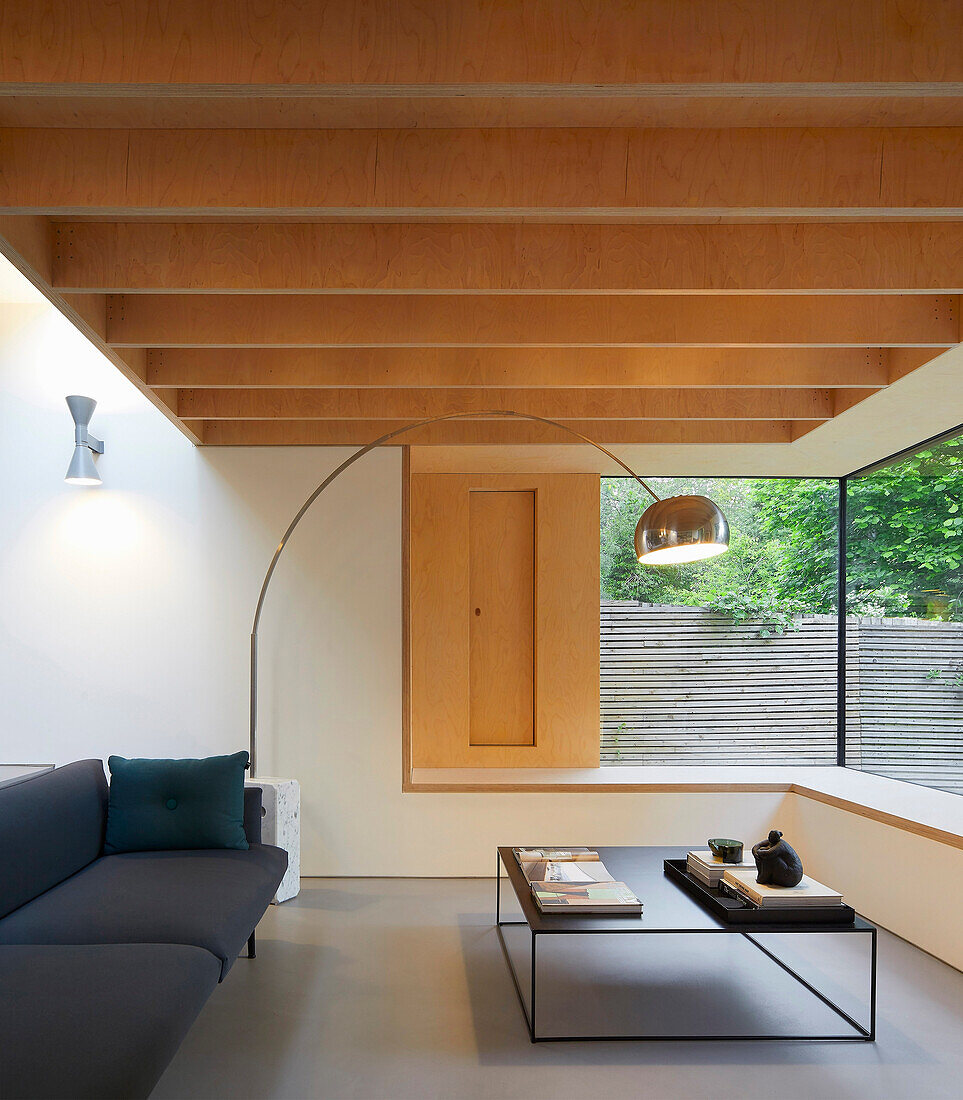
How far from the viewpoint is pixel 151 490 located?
16.1 feet

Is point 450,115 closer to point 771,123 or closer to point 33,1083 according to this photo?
point 771,123

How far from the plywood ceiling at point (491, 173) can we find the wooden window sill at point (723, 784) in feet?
6.71

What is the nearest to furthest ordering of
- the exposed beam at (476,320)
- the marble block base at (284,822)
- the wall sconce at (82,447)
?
the exposed beam at (476,320) < the marble block base at (284,822) < the wall sconce at (82,447)

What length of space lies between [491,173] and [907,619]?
3.80 metres

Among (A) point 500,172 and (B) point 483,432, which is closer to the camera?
(A) point 500,172

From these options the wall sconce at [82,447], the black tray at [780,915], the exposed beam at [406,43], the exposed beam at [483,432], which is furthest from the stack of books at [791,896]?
the wall sconce at [82,447]

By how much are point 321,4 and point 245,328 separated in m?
1.57

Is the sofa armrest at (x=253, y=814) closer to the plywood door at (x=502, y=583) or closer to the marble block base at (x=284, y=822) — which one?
the marble block base at (x=284, y=822)

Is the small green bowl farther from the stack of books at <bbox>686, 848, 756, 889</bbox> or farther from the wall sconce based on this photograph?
the wall sconce

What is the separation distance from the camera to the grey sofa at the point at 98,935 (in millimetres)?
1928

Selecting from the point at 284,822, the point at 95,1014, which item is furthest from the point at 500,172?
the point at 284,822

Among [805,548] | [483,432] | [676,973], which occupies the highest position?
[483,432]

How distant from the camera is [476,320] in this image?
11.1 feet

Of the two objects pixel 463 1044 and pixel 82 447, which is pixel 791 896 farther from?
pixel 82 447
